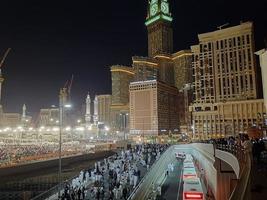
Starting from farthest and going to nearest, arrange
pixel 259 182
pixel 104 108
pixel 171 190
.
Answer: pixel 104 108 → pixel 171 190 → pixel 259 182

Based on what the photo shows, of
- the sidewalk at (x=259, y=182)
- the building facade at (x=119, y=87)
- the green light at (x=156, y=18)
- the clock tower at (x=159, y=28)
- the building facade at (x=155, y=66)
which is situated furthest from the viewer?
the green light at (x=156, y=18)

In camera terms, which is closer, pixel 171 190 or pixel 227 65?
pixel 171 190

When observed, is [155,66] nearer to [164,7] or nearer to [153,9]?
[153,9]

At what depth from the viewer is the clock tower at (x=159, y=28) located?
184 m

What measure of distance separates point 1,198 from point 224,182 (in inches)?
1004

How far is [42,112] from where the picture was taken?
593 ft

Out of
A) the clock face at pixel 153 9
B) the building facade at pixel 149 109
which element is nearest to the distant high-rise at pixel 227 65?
the building facade at pixel 149 109

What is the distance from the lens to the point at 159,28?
18688 centimetres

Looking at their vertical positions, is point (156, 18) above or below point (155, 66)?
above

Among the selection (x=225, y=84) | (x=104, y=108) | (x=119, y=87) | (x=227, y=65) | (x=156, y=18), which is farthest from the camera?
(x=104, y=108)

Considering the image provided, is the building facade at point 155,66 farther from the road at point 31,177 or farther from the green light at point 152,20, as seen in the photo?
the road at point 31,177

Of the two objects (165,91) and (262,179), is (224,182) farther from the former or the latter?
(165,91)

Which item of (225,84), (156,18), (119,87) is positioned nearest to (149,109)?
(225,84)

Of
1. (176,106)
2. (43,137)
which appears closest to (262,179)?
(43,137)
